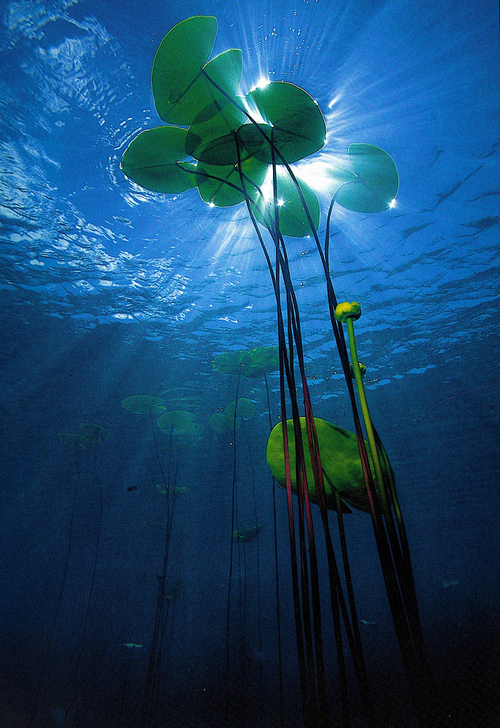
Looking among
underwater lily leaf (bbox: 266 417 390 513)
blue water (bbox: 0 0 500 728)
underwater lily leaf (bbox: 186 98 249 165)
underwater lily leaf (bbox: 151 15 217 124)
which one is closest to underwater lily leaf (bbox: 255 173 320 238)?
underwater lily leaf (bbox: 186 98 249 165)

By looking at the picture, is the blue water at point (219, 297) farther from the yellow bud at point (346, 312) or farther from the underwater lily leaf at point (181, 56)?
the underwater lily leaf at point (181, 56)

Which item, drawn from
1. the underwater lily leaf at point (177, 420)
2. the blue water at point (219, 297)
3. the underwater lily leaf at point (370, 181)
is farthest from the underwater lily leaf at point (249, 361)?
the underwater lily leaf at point (370, 181)

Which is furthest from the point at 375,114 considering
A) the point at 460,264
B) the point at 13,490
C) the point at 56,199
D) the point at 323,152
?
the point at 13,490

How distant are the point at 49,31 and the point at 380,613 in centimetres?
4543

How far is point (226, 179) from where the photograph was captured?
6.31 feet

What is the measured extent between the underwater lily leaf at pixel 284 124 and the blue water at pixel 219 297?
3902mm

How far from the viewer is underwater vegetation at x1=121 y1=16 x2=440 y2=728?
102 centimetres

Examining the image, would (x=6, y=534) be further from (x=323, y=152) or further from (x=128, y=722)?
(x=323, y=152)

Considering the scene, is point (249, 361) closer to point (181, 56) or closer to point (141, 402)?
point (141, 402)

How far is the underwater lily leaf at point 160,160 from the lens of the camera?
65.9 inches

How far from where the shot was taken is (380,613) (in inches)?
1300

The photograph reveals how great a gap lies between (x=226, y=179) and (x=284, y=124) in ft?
1.53

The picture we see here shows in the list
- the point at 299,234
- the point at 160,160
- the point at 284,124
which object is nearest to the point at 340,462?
the point at 299,234

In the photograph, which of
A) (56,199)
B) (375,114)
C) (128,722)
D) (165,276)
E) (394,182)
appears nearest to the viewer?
(394,182)
